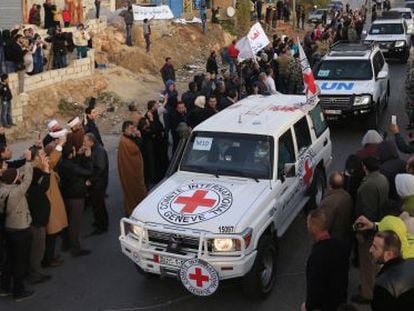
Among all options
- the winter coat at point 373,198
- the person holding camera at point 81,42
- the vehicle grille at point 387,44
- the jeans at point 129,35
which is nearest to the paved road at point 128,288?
the winter coat at point 373,198

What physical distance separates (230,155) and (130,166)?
1.94 meters

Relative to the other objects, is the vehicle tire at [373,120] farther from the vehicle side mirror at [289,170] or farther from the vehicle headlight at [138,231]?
the vehicle headlight at [138,231]

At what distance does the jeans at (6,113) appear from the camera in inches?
575

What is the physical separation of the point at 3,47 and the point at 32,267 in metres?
9.71

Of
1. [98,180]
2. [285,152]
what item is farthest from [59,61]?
[285,152]

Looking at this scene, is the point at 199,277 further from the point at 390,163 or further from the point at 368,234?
the point at 390,163

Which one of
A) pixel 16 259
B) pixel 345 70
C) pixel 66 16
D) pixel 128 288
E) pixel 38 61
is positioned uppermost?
pixel 66 16

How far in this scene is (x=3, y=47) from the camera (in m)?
15.8

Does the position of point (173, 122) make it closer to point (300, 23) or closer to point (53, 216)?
point (53, 216)

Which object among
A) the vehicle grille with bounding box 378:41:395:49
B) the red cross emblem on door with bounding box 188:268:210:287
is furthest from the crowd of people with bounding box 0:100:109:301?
the vehicle grille with bounding box 378:41:395:49

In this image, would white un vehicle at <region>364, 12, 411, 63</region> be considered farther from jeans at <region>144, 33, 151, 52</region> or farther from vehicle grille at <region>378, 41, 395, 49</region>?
jeans at <region>144, 33, 151, 52</region>

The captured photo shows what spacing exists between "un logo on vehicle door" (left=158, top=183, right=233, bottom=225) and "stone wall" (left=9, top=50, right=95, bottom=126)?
9.37 m

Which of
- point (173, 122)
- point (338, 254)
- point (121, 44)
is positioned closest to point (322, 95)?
point (173, 122)

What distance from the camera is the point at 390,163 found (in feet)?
25.2
